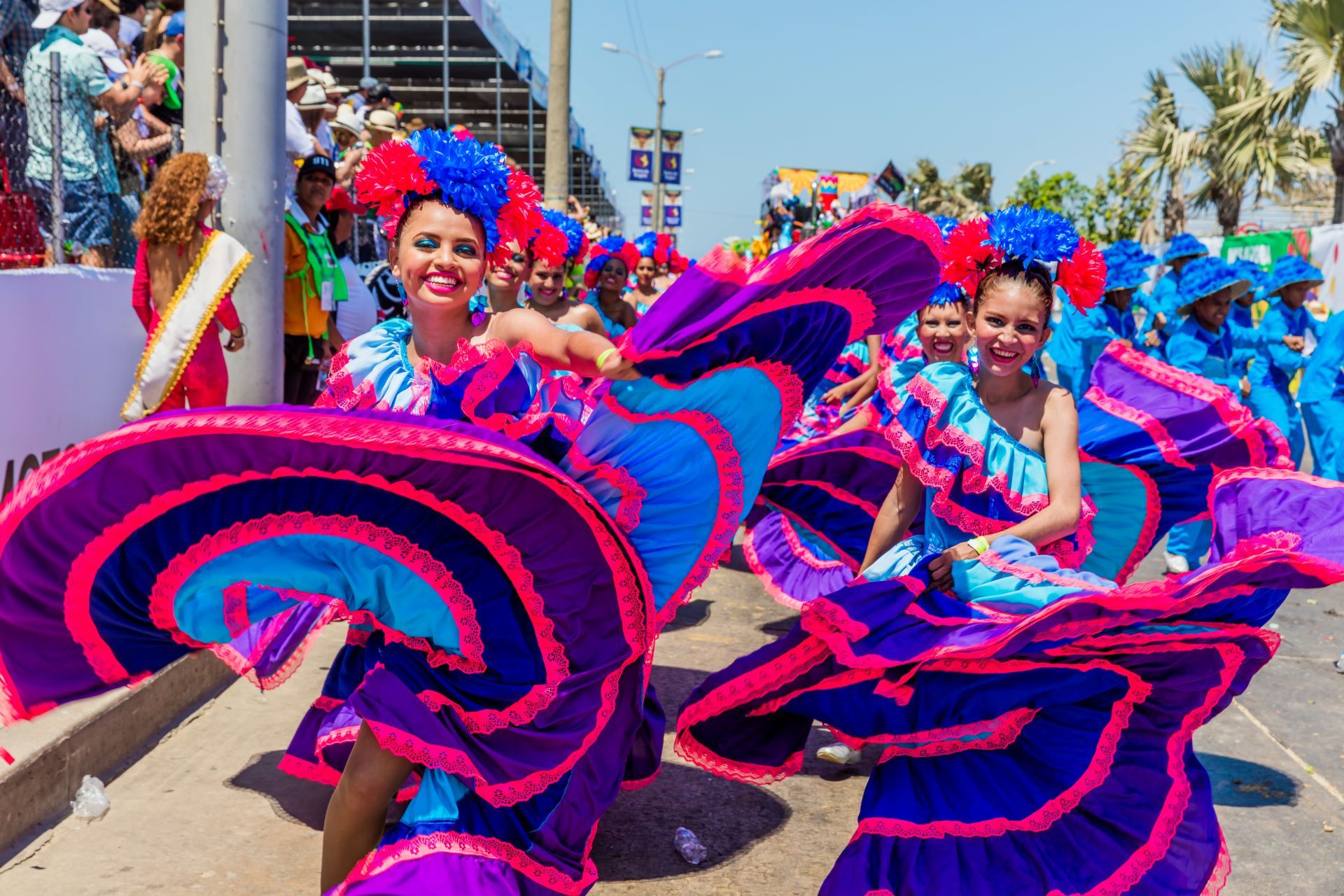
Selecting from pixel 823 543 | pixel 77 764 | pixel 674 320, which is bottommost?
pixel 77 764

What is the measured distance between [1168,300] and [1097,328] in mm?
732

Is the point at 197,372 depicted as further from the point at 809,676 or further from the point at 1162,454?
the point at 1162,454

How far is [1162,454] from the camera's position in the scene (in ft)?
13.2

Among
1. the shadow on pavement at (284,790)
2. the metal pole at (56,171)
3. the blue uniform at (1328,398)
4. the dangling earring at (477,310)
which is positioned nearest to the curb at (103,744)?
the shadow on pavement at (284,790)

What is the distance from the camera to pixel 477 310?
3457 mm

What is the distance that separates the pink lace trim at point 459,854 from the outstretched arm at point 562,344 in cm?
→ 110

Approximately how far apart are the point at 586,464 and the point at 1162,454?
6.48 feet

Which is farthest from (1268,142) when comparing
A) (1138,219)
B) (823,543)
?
(823,543)

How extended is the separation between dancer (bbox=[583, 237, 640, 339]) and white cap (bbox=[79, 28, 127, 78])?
10.1 ft

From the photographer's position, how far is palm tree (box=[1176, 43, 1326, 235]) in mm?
23016

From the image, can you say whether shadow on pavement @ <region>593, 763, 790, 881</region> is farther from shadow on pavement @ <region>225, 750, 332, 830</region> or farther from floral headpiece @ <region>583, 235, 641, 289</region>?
floral headpiece @ <region>583, 235, 641, 289</region>

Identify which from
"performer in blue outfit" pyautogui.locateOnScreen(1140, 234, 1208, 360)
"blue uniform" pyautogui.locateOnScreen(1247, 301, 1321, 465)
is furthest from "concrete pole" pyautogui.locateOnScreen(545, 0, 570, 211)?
"blue uniform" pyautogui.locateOnScreen(1247, 301, 1321, 465)

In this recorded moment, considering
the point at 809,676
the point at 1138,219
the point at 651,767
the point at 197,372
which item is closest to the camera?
the point at 809,676

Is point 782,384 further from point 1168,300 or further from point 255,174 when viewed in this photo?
point 1168,300
